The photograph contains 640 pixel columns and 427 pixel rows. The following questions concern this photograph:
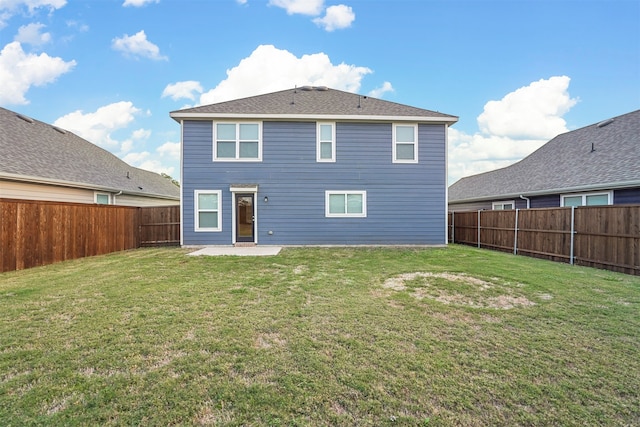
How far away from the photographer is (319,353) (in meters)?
2.96

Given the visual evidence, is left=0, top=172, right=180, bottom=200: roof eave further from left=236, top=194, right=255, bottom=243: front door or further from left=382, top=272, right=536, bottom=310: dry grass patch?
left=382, top=272, right=536, bottom=310: dry grass patch

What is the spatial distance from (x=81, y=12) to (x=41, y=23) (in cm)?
246

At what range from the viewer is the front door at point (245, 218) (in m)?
11.3

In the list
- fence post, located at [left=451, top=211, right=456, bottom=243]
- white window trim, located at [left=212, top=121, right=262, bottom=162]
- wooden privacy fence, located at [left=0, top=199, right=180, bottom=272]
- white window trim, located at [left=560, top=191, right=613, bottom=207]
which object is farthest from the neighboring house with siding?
white window trim, located at [left=560, top=191, right=613, bottom=207]

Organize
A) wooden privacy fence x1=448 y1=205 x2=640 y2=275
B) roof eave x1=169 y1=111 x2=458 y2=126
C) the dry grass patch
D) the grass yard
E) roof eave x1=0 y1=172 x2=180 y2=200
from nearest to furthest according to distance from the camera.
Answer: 1. the grass yard
2. the dry grass patch
3. wooden privacy fence x1=448 y1=205 x2=640 y2=275
4. roof eave x1=0 y1=172 x2=180 y2=200
5. roof eave x1=169 y1=111 x2=458 y2=126

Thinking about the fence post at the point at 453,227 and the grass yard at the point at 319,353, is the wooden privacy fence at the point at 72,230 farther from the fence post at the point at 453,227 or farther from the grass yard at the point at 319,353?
the fence post at the point at 453,227

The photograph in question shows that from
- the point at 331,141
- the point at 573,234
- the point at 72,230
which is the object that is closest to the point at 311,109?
the point at 331,141

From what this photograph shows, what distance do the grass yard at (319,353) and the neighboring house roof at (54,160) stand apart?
6.35 metres

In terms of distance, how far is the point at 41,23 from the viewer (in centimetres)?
1191

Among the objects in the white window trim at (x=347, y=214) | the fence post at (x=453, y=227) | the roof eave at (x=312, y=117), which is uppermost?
the roof eave at (x=312, y=117)

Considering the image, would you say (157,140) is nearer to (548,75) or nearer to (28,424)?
(28,424)

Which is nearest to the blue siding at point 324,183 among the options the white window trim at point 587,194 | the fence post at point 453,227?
the fence post at point 453,227

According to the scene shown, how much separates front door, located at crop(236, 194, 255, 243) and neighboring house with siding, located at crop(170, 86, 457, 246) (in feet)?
0.13

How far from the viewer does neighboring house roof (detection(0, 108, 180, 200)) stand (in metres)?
10.0
